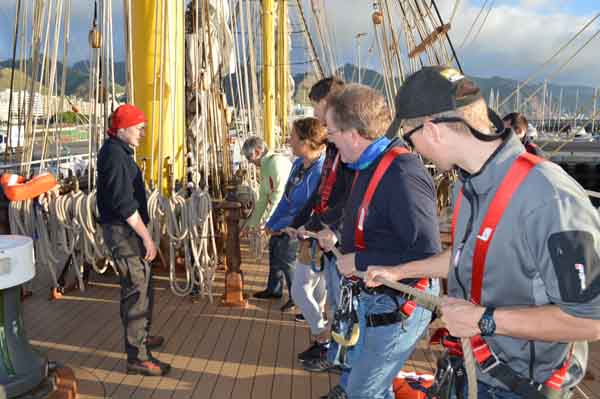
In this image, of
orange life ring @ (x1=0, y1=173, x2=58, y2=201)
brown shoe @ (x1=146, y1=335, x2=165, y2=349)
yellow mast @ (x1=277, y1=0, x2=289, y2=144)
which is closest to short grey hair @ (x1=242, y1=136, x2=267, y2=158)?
orange life ring @ (x1=0, y1=173, x2=58, y2=201)

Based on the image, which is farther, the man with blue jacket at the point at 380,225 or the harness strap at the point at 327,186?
the harness strap at the point at 327,186

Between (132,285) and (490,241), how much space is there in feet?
7.52

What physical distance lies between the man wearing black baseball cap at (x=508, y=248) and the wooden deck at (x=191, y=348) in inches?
62.4

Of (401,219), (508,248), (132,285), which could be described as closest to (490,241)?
(508,248)

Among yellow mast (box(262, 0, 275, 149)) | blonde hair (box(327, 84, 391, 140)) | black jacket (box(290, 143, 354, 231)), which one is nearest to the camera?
blonde hair (box(327, 84, 391, 140))

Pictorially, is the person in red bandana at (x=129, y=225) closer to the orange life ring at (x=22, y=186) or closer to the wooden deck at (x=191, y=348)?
the wooden deck at (x=191, y=348)

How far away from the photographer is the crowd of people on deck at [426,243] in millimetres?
1181

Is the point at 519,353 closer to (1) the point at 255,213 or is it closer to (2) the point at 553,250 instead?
(2) the point at 553,250

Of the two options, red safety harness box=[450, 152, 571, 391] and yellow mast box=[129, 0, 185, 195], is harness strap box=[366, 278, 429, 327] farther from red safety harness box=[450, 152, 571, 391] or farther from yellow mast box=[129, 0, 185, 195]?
yellow mast box=[129, 0, 185, 195]

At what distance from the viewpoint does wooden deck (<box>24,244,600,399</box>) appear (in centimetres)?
312

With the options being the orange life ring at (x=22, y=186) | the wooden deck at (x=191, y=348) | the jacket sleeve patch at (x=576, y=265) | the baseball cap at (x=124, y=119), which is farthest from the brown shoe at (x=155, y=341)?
→ the jacket sleeve patch at (x=576, y=265)

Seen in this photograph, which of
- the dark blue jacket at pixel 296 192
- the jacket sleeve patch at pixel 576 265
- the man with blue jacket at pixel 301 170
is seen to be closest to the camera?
the jacket sleeve patch at pixel 576 265

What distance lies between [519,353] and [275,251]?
327 cm

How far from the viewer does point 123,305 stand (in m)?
3.13
